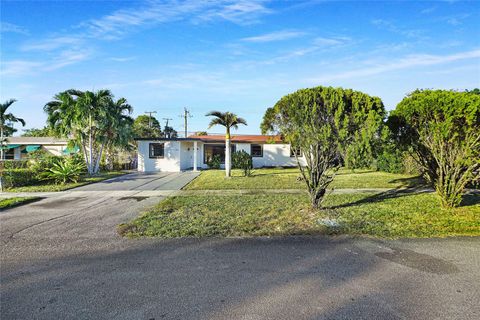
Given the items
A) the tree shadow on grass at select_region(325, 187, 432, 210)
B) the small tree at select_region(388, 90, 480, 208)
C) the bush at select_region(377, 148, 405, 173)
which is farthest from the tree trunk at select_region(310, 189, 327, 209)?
the bush at select_region(377, 148, 405, 173)

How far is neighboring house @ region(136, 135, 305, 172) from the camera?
21531mm

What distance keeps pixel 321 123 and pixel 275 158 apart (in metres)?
18.0

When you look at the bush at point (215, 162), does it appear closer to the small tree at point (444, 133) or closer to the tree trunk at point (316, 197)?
the tree trunk at point (316, 197)

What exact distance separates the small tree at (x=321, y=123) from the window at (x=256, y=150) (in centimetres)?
1723

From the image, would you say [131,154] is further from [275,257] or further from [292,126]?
[275,257]

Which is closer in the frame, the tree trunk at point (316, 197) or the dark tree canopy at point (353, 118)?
the dark tree canopy at point (353, 118)

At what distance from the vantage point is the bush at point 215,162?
23.5 metres

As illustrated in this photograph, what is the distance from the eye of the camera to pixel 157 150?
21.7 m

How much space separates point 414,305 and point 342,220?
137 inches

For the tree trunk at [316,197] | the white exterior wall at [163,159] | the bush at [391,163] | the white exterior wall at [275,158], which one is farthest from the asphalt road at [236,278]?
the white exterior wall at [275,158]

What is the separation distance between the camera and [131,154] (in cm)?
2600

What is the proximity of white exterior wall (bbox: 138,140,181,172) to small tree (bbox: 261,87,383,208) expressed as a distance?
50.8 ft

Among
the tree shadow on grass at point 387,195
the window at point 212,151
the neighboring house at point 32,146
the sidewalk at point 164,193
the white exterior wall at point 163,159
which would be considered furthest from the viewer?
the neighboring house at point 32,146

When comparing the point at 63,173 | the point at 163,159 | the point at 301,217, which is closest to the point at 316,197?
the point at 301,217
